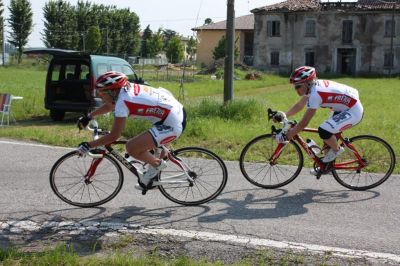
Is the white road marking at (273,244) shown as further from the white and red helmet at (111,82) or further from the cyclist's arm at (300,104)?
the cyclist's arm at (300,104)

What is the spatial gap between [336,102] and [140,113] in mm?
2593

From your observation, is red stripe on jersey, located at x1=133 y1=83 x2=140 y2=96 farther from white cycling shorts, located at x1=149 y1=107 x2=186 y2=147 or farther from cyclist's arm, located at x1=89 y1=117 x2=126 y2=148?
white cycling shorts, located at x1=149 y1=107 x2=186 y2=147

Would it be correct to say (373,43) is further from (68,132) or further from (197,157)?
(197,157)

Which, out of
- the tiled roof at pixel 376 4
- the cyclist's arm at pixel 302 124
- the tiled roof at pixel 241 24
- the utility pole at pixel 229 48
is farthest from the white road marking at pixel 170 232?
the tiled roof at pixel 241 24

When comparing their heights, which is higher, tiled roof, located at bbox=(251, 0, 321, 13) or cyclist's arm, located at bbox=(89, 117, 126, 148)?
tiled roof, located at bbox=(251, 0, 321, 13)

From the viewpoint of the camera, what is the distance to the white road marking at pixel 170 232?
476cm

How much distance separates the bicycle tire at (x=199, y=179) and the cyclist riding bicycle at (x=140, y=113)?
349 mm

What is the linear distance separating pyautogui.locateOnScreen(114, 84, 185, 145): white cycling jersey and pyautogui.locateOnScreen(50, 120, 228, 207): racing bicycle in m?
0.41

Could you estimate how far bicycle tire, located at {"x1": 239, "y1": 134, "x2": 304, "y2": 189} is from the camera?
718 centimetres

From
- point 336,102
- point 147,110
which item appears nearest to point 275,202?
point 336,102

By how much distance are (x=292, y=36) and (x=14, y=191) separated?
166 feet

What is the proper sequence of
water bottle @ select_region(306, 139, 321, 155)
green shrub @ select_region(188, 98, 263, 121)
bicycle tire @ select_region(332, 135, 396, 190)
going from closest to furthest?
water bottle @ select_region(306, 139, 321, 155) < bicycle tire @ select_region(332, 135, 396, 190) < green shrub @ select_region(188, 98, 263, 121)

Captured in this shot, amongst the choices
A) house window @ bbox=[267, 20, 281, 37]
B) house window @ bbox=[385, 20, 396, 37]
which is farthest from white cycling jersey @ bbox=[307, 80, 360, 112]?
house window @ bbox=[267, 20, 281, 37]

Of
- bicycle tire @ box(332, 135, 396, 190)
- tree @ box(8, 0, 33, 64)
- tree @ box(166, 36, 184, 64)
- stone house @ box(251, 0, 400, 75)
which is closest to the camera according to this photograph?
bicycle tire @ box(332, 135, 396, 190)
